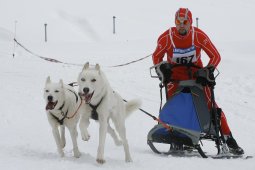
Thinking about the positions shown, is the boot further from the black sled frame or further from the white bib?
the white bib

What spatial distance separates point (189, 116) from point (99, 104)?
1.24 metres

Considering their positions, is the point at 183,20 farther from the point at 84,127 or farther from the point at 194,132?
the point at 84,127

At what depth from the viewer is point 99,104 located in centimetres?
516

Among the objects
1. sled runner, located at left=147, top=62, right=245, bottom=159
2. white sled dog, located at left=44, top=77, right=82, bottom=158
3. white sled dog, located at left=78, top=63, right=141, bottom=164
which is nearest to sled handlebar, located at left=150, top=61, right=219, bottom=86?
sled runner, located at left=147, top=62, right=245, bottom=159

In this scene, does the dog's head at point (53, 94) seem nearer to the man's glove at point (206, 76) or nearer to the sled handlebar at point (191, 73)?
the sled handlebar at point (191, 73)

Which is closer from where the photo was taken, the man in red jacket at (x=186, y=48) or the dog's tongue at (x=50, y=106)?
the dog's tongue at (x=50, y=106)

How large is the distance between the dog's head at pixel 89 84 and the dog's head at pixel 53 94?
450mm

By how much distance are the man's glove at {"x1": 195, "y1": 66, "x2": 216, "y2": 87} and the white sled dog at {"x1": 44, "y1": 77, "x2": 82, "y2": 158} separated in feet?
4.48

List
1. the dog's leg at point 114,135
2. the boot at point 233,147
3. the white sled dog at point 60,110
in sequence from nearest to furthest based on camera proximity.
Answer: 1. the white sled dog at point 60,110
2. the boot at point 233,147
3. the dog's leg at point 114,135

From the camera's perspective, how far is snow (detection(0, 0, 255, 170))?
548cm

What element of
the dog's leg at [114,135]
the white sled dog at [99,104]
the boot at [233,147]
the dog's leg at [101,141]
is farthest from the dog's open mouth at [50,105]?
the boot at [233,147]

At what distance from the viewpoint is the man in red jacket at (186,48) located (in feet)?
19.7

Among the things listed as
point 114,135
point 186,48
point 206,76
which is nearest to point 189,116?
point 206,76

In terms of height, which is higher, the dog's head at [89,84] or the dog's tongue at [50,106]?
the dog's head at [89,84]
